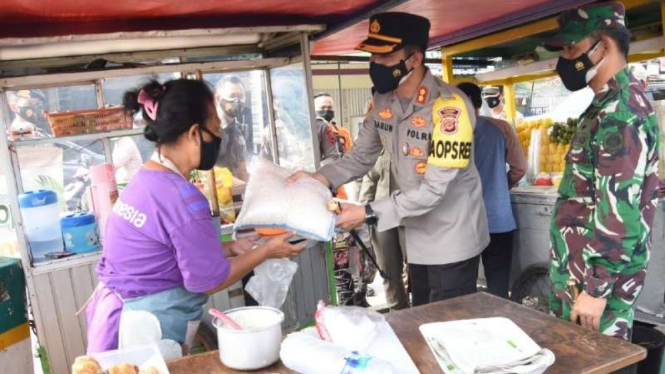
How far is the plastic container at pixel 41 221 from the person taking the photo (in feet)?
9.48

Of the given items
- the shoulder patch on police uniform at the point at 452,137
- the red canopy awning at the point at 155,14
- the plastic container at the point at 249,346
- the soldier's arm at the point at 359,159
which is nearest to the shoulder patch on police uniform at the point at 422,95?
the shoulder patch on police uniform at the point at 452,137

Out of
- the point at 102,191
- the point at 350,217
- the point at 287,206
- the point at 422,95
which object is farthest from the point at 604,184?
the point at 102,191

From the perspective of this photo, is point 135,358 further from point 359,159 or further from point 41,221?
point 41,221

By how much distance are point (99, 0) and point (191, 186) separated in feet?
3.54

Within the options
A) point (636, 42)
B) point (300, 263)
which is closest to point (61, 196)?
point (300, 263)

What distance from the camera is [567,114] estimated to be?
4.15m

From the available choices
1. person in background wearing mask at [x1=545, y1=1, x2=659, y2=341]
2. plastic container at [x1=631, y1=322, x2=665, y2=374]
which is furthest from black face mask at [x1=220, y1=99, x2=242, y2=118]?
plastic container at [x1=631, y1=322, x2=665, y2=374]

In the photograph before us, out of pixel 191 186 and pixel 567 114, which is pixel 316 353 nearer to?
pixel 191 186

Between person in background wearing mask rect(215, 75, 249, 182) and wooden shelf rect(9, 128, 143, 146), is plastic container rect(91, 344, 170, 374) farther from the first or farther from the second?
person in background wearing mask rect(215, 75, 249, 182)

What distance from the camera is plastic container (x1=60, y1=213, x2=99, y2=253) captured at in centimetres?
302

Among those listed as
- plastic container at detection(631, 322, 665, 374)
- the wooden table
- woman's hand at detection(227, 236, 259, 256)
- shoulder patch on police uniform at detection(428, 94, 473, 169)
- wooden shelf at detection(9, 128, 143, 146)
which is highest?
wooden shelf at detection(9, 128, 143, 146)

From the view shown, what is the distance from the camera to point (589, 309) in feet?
5.90

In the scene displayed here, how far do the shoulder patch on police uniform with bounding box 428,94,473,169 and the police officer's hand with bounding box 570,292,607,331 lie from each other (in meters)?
0.69

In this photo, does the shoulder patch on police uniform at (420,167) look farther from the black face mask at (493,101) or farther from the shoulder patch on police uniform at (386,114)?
the black face mask at (493,101)
